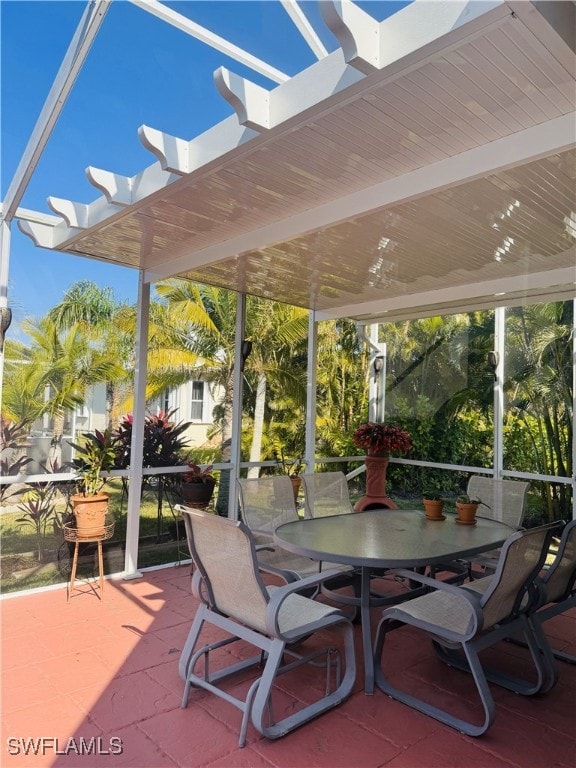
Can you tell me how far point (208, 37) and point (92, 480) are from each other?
337 centimetres

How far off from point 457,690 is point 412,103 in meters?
2.99

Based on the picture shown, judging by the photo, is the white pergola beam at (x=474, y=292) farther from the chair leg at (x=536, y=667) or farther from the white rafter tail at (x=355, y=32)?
the white rafter tail at (x=355, y=32)

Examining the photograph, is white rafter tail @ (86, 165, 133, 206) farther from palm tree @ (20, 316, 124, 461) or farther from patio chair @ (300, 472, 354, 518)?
patio chair @ (300, 472, 354, 518)

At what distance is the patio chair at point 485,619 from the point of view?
2.47 m

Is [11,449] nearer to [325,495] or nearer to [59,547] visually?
[59,547]

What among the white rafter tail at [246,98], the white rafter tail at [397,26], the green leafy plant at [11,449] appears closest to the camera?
the white rafter tail at [397,26]

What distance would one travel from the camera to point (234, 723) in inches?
98.5

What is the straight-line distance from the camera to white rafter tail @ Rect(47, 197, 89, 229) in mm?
3725

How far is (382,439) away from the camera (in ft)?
18.6

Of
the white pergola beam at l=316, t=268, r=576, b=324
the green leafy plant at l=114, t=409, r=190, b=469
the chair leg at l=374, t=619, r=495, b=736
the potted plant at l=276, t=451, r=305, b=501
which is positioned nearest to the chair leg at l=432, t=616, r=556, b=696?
the chair leg at l=374, t=619, r=495, b=736

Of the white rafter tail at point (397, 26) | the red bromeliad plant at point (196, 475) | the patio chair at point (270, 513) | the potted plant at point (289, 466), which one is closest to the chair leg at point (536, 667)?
the patio chair at point (270, 513)

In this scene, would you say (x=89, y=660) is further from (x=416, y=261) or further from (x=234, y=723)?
(x=416, y=261)

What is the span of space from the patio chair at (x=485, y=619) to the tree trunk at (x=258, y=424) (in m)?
3.13

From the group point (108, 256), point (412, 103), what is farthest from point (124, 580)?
point (412, 103)
